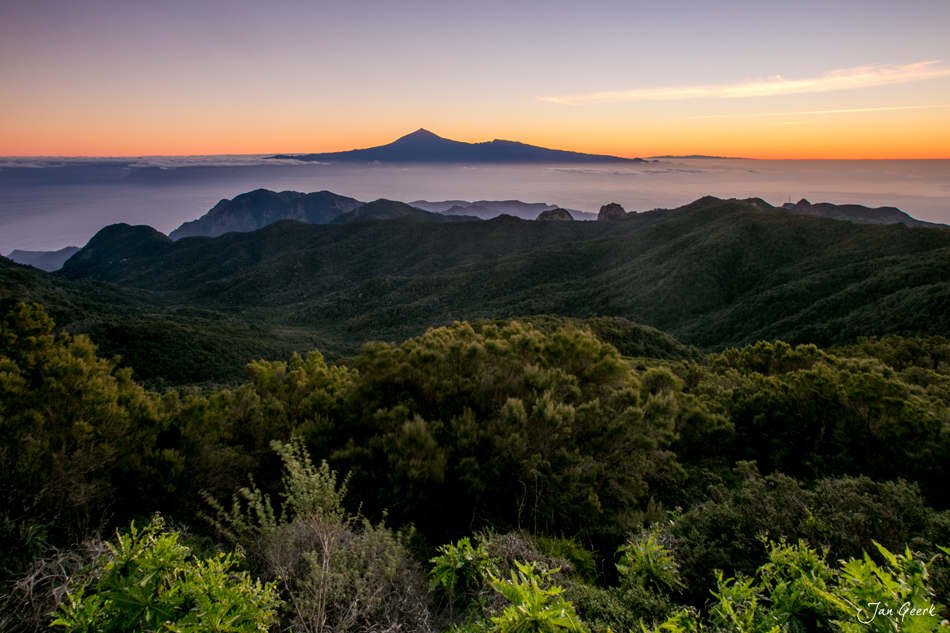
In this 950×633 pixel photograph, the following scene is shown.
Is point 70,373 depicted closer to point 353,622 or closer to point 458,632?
point 353,622

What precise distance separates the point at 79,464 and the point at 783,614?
8144 mm

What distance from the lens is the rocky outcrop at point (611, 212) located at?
156 metres

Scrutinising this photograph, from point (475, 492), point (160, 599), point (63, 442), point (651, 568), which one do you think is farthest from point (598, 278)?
point (160, 599)

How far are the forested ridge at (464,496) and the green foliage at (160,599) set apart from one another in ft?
0.06

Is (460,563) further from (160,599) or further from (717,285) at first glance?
(717,285)

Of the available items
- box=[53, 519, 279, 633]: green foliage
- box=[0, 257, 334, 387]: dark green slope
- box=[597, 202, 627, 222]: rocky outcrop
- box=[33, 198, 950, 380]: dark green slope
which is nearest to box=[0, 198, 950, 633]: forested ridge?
box=[53, 519, 279, 633]: green foliage

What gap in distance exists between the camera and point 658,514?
6.30 metres

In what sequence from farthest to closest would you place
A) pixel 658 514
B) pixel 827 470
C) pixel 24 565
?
1. pixel 827 470
2. pixel 658 514
3. pixel 24 565

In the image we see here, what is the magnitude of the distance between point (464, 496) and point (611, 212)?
166981 millimetres

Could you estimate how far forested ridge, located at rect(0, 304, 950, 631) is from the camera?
9.38 feet

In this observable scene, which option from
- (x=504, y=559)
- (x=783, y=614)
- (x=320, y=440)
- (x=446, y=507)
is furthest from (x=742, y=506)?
(x=320, y=440)

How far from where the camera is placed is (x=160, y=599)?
2.58 m

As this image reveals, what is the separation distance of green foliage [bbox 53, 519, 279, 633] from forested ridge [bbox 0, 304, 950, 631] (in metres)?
0.02

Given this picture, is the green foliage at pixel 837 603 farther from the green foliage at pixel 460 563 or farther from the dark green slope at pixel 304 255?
the dark green slope at pixel 304 255
